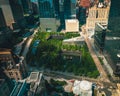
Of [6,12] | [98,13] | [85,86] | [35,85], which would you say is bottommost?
[85,86]

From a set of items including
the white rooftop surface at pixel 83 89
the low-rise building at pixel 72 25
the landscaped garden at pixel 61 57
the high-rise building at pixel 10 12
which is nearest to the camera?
the white rooftop surface at pixel 83 89

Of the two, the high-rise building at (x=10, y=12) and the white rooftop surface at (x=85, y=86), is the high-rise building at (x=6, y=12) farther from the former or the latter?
the white rooftop surface at (x=85, y=86)

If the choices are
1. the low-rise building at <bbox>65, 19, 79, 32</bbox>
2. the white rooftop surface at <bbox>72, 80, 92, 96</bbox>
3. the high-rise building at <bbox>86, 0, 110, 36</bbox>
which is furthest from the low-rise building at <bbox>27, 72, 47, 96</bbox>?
the low-rise building at <bbox>65, 19, 79, 32</bbox>

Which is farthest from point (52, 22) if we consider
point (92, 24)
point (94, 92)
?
point (94, 92)

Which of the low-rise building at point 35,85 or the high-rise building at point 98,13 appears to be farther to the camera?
the high-rise building at point 98,13

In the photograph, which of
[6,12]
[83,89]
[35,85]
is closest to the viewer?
[35,85]

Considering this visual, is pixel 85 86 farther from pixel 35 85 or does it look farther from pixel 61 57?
pixel 61 57

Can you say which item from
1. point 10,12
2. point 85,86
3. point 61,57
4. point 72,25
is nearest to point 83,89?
point 85,86

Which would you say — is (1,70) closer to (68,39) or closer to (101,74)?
(101,74)

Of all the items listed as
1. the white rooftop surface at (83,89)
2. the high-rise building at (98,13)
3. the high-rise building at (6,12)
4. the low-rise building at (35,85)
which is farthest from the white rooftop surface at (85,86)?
the high-rise building at (6,12)
